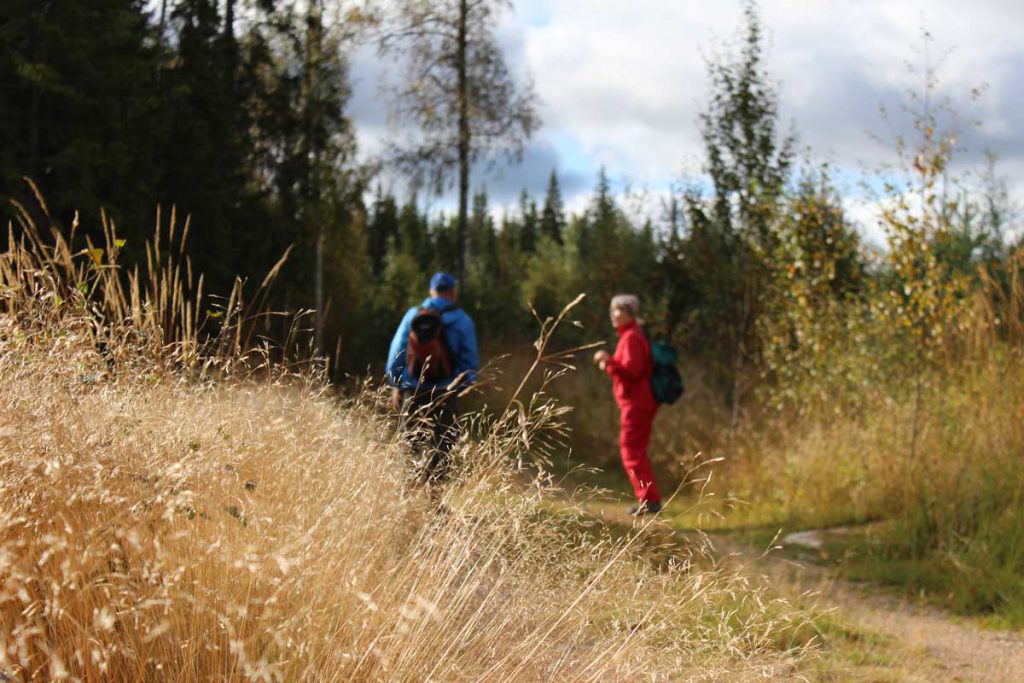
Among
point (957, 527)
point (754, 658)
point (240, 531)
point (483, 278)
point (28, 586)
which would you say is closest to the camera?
point (28, 586)

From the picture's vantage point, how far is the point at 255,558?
6.95 feet

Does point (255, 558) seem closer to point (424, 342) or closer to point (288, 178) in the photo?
point (424, 342)

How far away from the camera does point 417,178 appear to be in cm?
2002

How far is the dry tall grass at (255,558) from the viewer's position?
2.37m

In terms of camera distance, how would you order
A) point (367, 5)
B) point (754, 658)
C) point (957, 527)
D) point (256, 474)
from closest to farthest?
point (256, 474)
point (754, 658)
point (957, 527)
point (367, 5)

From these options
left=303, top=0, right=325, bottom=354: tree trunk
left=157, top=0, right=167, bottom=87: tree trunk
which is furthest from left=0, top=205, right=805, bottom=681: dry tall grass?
left=303, top=0, right=325, bottom=354: tree trunk

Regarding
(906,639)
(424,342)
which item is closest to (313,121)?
(424,342)

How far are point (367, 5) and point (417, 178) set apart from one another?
3.67 meters

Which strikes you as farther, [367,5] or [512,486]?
[367,5]

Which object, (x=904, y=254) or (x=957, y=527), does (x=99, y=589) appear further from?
(x=904, y=254)

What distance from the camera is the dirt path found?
4.37m

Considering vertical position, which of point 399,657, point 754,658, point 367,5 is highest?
point 367,5

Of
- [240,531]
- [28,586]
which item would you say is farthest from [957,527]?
[28,586]

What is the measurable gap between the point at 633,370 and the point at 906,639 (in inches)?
128
